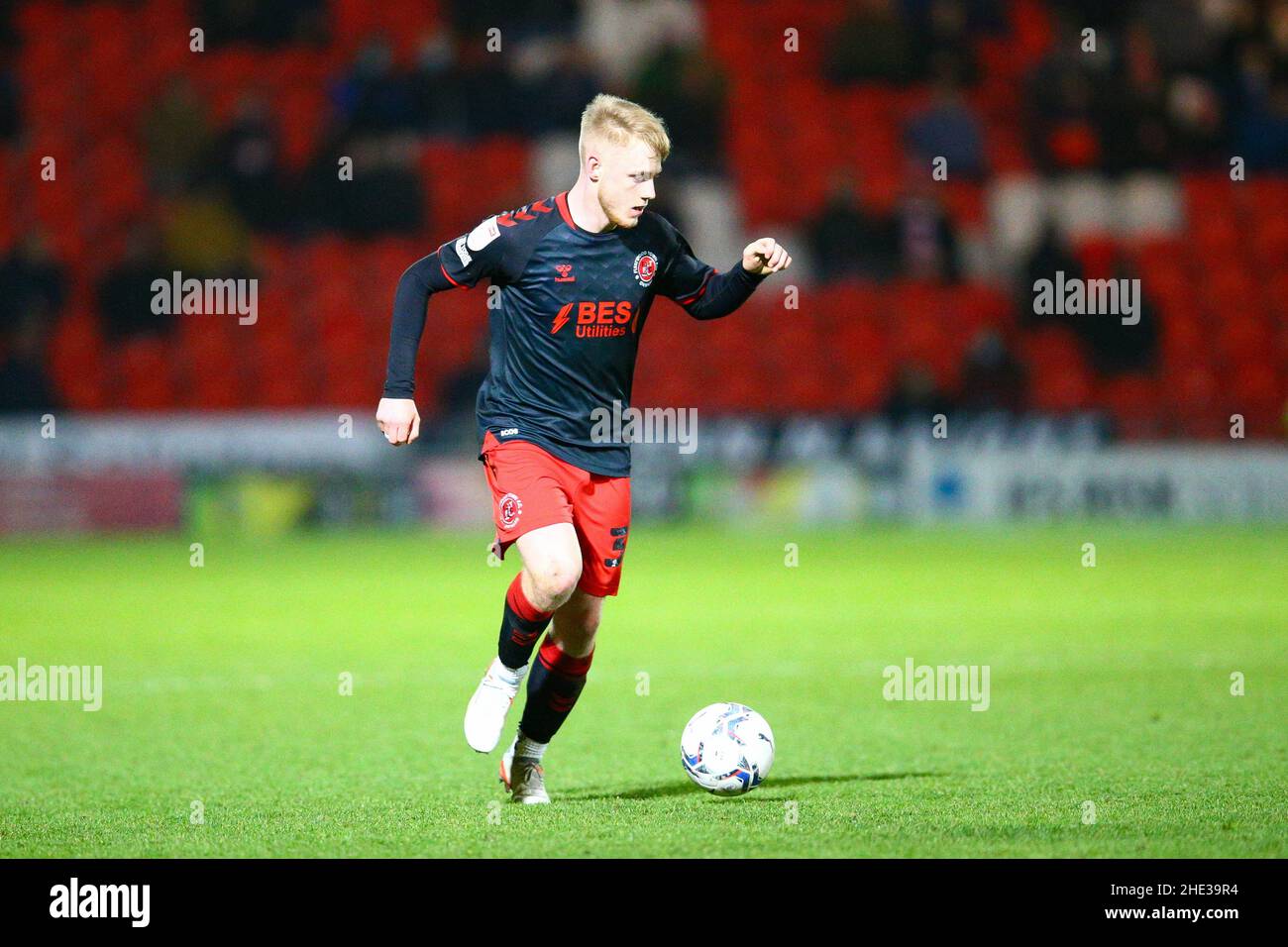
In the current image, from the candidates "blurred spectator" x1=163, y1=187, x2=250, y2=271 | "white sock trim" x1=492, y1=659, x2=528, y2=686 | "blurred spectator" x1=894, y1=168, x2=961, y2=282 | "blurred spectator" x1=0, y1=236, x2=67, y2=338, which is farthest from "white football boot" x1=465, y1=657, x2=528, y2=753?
"blurred spectator" x1=894, y1=168, x2=961, y2=282

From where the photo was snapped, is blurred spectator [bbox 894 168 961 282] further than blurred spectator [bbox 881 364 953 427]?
Yes

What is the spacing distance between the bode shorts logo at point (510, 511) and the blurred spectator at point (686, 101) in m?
14.9

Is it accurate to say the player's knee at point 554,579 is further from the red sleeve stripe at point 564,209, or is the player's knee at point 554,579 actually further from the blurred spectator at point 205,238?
the blurred spectator at point 205,238

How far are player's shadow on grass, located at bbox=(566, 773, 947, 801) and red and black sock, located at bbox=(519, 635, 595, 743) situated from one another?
0.81 ft

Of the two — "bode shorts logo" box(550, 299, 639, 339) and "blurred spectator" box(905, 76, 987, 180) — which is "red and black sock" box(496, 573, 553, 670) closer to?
"bode shorts logo" box(550, 299, 639, 339)

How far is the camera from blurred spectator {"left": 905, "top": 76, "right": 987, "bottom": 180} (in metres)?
20.4

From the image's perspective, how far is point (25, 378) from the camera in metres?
16.3

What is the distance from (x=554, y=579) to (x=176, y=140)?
51.5 feet

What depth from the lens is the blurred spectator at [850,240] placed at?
1875 centimetres

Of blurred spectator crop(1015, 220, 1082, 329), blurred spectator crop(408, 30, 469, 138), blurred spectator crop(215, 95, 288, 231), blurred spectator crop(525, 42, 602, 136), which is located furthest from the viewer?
blurred spectator crop(408, 30, 469, 138)

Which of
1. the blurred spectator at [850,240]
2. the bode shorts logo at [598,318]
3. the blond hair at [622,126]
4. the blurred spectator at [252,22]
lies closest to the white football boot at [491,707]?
the bode shorts logo at [598,318]

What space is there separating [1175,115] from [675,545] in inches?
386

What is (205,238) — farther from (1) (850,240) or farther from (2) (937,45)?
(2) (937,45)

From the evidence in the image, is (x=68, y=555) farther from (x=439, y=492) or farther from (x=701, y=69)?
(x=701, y=69)
